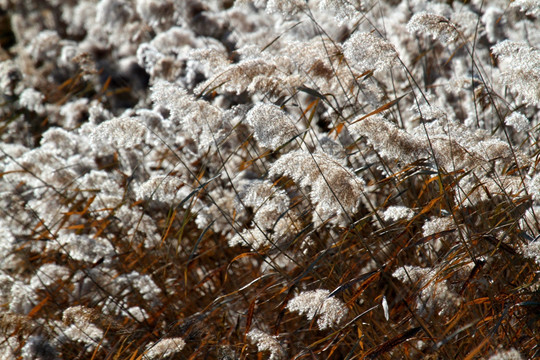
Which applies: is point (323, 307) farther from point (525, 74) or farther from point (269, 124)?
point (525, 74)

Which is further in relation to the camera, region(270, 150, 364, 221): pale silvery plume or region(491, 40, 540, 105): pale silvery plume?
region(491, 40, 540, 105): pale silvery plume

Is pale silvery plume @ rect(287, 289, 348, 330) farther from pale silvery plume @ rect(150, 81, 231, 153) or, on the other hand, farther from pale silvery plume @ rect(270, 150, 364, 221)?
pale silvery plume @ rect(150, 81, 231, 153)

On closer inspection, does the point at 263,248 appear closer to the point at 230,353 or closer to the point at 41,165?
the point at 230,353

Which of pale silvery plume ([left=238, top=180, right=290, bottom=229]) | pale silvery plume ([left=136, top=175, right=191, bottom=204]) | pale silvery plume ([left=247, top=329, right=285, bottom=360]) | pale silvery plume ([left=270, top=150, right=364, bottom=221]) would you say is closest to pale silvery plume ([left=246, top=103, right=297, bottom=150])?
pale silvery plume ([left=270, top=150, right=364, bottom=221])

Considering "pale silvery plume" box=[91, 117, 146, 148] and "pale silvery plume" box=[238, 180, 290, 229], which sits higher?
"pale silvery plume" box=[91, 117, 146, 148]

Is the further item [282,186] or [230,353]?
[282,186]

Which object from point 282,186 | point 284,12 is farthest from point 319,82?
point 282,186

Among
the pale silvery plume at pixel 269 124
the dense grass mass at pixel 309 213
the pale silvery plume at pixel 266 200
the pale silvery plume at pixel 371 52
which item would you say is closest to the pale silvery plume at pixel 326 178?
the dense grass mass at pixel 309 213

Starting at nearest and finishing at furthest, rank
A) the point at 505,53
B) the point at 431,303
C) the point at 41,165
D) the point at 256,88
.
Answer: the point at 431,303
the point at 505,53
the point at 256,88
the point at 41,165
